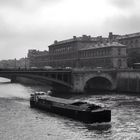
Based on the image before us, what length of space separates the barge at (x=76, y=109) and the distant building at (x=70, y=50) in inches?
3307

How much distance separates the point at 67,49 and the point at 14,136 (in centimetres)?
11815

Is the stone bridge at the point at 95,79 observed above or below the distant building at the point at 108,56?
below

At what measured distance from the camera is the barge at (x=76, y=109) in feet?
156

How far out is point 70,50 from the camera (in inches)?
6038

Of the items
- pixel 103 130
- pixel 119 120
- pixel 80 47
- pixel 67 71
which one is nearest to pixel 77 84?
pixel 67 71

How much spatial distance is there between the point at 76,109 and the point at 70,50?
340 feet

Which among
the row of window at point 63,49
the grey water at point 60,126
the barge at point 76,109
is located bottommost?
the grey water at point 60,126

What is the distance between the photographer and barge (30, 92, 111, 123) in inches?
1875

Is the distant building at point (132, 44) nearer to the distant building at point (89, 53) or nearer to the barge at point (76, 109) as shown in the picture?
the distant building at point (89, 53)

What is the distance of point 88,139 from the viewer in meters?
39.2

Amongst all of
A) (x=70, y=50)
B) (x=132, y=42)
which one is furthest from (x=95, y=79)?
(x=70, y=50)

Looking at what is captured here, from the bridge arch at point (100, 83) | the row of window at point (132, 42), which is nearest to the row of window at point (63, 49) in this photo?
the row of window at point (132, 42)

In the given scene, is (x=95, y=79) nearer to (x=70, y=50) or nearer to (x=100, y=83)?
(x=100, y=83)

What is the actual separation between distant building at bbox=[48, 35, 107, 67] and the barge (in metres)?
84.0
